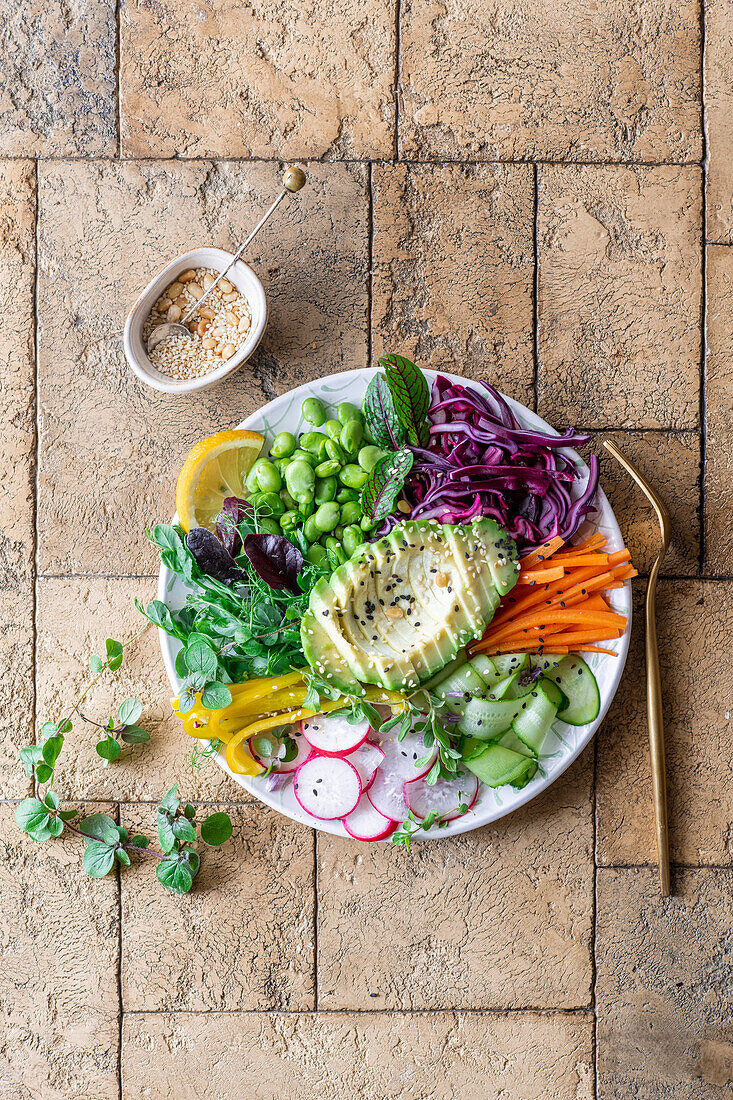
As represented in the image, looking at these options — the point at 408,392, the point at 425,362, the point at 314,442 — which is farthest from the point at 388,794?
the point at 425,362

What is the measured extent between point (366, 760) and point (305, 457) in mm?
802

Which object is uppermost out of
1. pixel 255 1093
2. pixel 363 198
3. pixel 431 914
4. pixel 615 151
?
pixel 615 151

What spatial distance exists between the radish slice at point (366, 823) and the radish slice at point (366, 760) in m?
0.06

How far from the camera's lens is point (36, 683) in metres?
2.31

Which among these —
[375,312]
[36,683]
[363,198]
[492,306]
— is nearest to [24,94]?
[363,198]

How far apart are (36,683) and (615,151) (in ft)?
7.57

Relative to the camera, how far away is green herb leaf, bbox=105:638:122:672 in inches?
87.6

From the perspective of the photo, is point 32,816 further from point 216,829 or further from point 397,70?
point 397,70

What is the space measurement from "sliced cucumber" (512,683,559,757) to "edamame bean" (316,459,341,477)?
2.50ft

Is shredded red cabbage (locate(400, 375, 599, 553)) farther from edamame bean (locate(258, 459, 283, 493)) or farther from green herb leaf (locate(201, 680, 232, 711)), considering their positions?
green herb leaf (locate(201, 680, 232, 711))

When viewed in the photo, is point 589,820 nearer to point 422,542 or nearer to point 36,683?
point 422,542

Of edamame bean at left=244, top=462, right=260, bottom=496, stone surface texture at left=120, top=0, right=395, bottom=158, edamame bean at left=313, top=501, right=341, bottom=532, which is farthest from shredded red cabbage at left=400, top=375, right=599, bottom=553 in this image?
stone surface texture at left=120, top=0, right=395, bottom=158

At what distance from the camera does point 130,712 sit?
2.21 meters

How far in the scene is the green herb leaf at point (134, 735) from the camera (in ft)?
7.31
